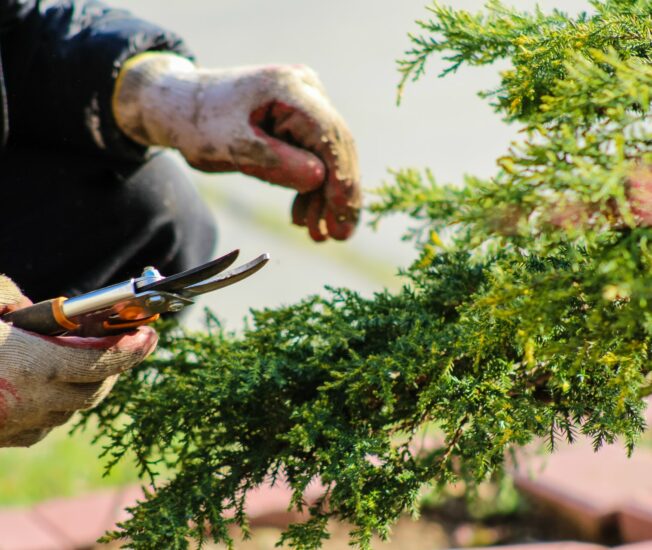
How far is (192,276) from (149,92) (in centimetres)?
59

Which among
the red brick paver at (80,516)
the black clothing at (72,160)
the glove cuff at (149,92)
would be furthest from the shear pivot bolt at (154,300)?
the red brick paver at (80,516)

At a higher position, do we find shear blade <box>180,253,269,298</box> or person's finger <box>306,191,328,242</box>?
person's finger <box>306,191,328,242</box>

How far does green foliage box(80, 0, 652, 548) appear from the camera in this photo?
0.66m

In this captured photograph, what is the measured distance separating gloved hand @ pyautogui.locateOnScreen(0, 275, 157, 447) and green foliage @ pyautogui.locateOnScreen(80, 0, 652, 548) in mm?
82

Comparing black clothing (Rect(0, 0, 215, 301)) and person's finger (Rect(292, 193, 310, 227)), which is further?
black clothing (Rect(0, 0, 215, 301))

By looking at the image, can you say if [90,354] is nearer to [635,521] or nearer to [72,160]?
[72,160]

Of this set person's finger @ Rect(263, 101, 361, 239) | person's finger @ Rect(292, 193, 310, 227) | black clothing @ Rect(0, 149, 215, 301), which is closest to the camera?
person's finger @ Rect(263, 101, 361, 239)

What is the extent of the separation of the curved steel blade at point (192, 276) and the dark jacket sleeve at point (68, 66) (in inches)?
25.6

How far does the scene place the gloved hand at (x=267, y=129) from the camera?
4.16 ft

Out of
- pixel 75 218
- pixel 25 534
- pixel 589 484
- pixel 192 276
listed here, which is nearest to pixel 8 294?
pixel 192 276

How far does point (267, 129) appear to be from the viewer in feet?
4.35

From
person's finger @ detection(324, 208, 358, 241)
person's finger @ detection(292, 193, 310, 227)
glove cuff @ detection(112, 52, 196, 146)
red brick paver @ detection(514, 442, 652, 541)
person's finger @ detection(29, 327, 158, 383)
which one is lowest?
red brick paver @ detection(514, 442, 652, 541)

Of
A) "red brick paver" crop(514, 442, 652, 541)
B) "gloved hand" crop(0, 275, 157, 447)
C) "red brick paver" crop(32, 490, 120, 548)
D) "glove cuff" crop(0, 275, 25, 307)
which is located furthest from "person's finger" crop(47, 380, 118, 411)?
"red brick paver" crop(514, 442, 652, 541)

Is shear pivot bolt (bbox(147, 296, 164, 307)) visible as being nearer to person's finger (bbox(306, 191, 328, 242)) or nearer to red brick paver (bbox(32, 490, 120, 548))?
person's finger (bbox(306, 191, 328, 242))
